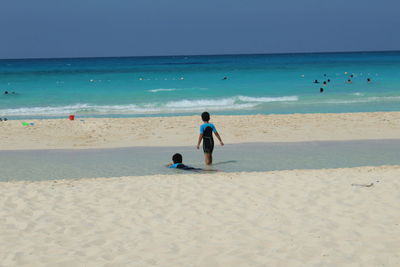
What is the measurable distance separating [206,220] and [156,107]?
2334 cm

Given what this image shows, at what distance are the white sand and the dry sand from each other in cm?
640

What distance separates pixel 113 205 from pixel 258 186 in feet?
9.49

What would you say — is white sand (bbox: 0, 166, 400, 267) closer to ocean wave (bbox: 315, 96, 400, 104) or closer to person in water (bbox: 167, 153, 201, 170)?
person in water (bbox: 167, 153, 201, 170)

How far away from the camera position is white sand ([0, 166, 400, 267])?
19.3ft

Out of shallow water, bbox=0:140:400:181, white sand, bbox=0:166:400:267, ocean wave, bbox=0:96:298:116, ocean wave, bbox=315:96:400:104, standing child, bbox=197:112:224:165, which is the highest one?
ocean wave, bbox=0:96:298:116

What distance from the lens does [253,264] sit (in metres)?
5.58

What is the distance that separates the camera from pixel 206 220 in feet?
24.1

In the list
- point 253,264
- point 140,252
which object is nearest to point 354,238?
point 253,264

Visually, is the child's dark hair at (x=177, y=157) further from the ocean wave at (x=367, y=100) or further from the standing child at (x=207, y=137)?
the ocean wave at (x=367, y=100)

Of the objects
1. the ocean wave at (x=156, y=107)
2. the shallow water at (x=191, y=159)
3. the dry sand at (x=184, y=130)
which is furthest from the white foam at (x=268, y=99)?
the shallow water at (x=191, y=159)

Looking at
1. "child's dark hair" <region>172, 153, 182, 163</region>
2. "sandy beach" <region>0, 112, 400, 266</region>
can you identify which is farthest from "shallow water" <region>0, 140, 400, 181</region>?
"sandy beach" <region>0, 112, 400, 266</region>

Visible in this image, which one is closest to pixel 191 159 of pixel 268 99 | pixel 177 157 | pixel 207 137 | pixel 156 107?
pixel 207 137

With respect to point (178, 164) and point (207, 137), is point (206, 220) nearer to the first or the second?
point (178, 164)

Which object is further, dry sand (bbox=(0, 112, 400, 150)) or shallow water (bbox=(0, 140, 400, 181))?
dry sand (bbox=(0, 112, 400, 150))
